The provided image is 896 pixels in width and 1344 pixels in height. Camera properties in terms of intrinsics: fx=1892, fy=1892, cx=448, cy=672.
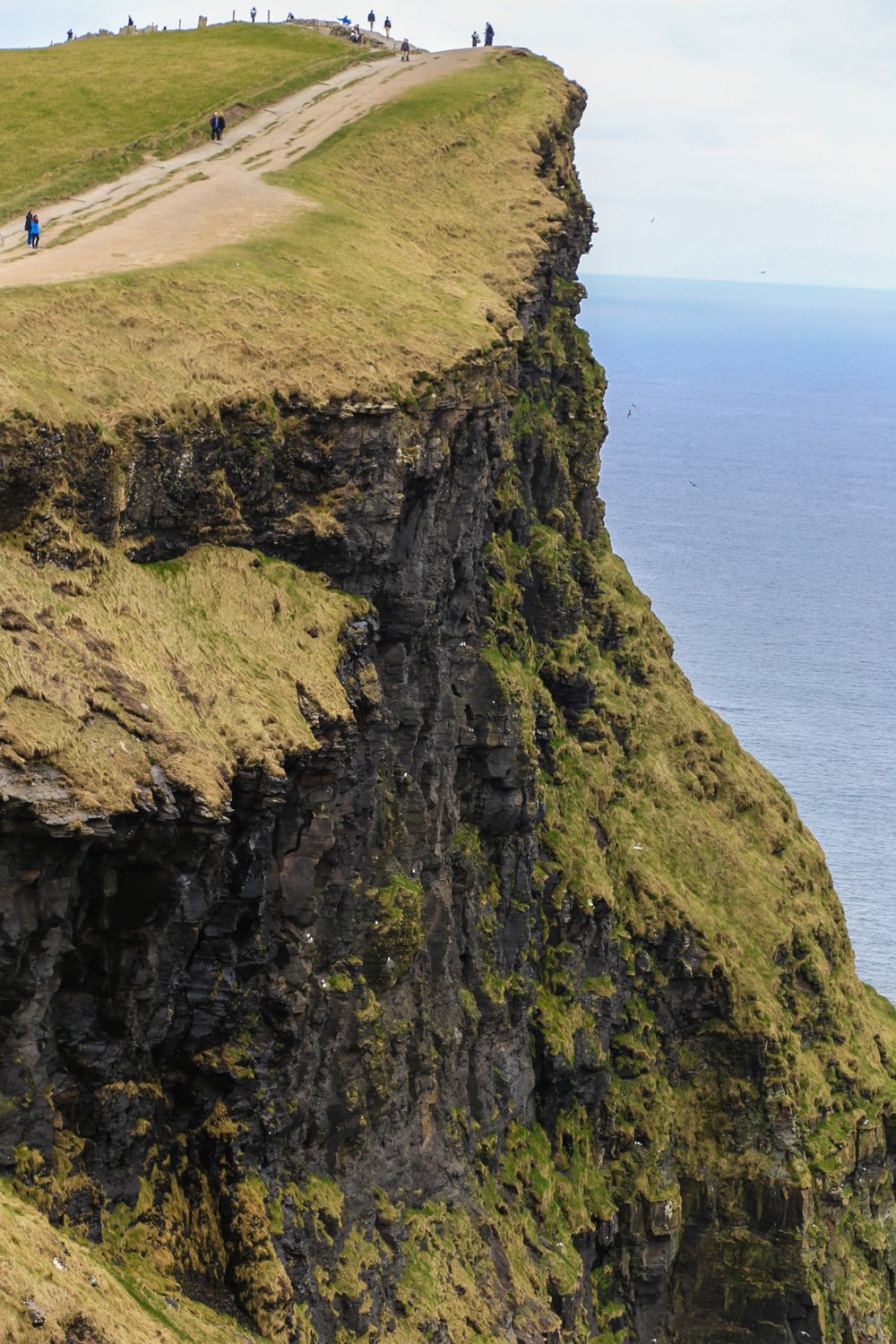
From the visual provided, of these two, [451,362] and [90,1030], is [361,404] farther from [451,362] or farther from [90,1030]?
[90,1030]

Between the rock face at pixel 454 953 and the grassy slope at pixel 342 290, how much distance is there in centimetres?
154

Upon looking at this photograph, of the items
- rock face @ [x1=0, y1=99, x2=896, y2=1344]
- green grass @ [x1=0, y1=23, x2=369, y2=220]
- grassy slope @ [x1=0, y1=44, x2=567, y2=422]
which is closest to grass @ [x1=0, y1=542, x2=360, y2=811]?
rock face @ [x1=0, y1=99, x2=896, y2=1344]

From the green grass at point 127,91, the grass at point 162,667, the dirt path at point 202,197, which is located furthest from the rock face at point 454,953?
the green grass at point 127,91

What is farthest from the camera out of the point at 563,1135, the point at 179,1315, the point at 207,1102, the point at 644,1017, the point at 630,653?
the point at 630,653

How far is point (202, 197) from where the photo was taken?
3273 inches

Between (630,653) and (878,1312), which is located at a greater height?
(630,653)

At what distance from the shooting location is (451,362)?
2594 inches

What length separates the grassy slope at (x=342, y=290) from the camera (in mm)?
55719

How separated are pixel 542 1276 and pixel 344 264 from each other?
38.5 metres

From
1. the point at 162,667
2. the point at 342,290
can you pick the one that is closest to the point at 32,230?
the point at 342,290

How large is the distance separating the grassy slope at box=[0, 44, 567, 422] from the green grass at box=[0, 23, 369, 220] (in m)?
10.7

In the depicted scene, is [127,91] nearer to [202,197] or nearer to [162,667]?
[202,197]

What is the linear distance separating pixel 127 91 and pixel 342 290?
46798 mm

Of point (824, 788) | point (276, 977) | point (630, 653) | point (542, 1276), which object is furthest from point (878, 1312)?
point (824, 788)
